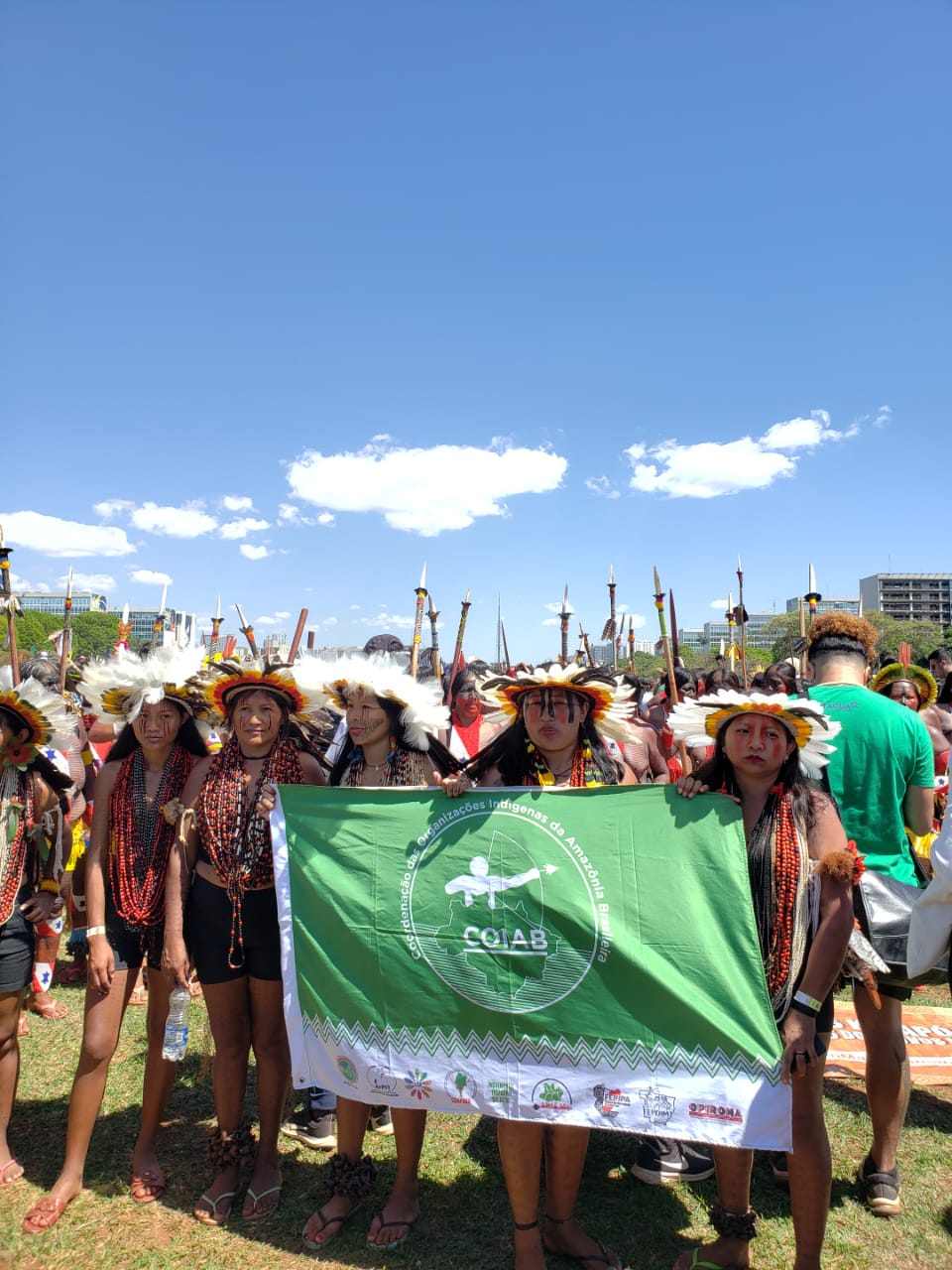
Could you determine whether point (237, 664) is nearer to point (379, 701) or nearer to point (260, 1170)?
point (379, 701)

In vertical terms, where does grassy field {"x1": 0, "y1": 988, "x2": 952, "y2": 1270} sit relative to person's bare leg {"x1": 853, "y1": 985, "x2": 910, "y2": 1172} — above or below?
below

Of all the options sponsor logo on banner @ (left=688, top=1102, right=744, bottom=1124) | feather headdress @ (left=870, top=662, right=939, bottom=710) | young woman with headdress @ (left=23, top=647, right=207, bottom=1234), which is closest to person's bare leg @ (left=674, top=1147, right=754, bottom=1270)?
sponsor logo on banner @ (left=688, top=1102, right=744, bottom=1124)

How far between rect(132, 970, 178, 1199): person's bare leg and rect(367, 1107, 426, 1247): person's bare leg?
3.60 ft

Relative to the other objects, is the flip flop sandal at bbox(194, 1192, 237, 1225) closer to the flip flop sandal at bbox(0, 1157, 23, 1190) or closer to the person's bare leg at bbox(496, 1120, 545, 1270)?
the flip flop sandal at bbox(0, 1157, 23, 1190)

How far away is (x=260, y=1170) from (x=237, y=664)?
2.24m

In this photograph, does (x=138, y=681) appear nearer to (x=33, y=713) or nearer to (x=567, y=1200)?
(x=33, y=713)

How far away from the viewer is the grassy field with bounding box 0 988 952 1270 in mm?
3135

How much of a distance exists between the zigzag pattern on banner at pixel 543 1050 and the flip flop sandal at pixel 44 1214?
1.34m

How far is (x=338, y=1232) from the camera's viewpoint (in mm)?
3266

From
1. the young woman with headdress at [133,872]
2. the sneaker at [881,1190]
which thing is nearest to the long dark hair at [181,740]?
the young woman with headdress at [133,872]

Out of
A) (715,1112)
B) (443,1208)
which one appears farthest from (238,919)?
(715,1112)

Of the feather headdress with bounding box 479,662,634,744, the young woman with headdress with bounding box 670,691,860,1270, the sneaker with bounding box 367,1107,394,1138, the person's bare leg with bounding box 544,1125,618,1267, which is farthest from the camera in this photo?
the sneaker with bounding box 367,1107,394,1138

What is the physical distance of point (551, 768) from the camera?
133 inches

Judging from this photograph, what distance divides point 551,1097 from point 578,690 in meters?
1.55
